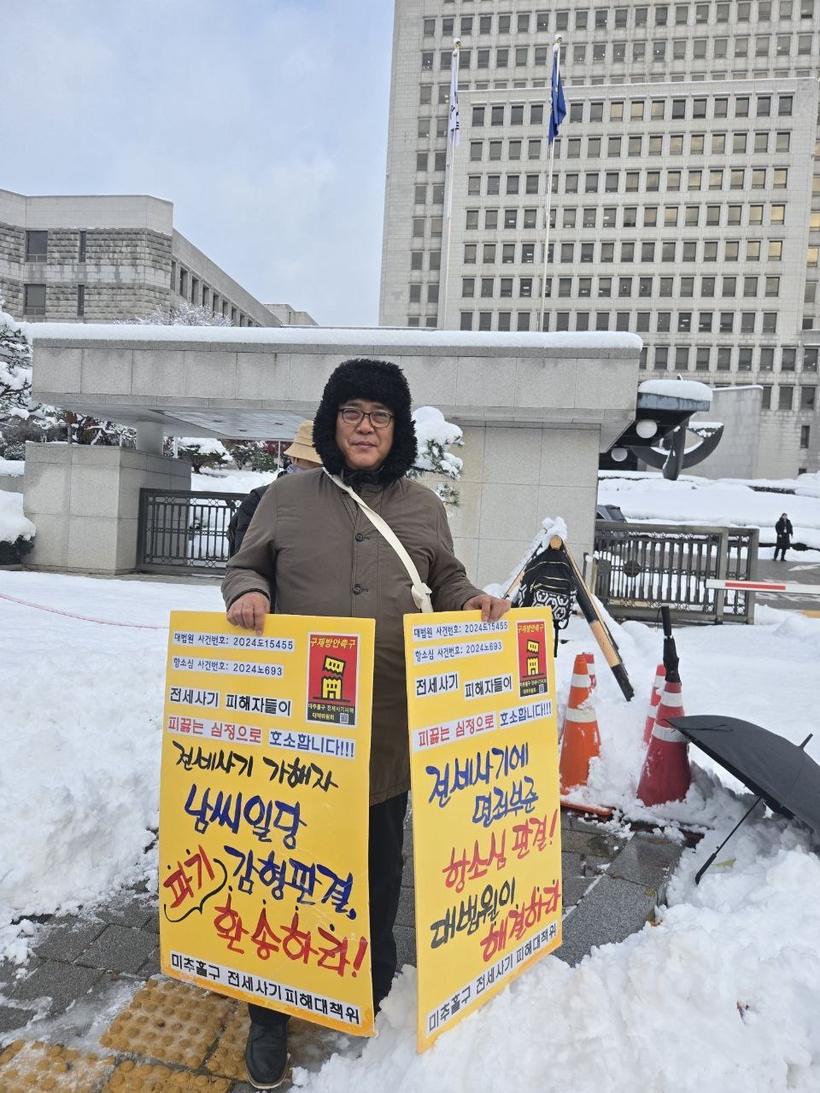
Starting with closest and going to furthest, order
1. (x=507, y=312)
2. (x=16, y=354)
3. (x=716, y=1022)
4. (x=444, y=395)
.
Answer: (x=716, y=1022)
(x=444, y=395)
(x=16, y=354)
(x=507, y=312)

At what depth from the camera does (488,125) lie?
240ft

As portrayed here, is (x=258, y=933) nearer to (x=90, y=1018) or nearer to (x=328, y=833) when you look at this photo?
(x=328, y=833)

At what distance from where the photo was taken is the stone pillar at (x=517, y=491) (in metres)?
11.4

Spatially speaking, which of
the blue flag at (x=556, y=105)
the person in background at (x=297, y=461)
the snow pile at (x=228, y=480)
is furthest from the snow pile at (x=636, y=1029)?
the snow pile at (x=228, y=480)

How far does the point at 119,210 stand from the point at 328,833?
60819 millimetres

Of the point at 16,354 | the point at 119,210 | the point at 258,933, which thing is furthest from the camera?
the point at 119,210

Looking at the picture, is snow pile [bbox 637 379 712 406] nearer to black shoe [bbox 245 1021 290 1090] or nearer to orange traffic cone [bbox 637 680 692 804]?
orange traffic cone [bbox 637 680 692 804]

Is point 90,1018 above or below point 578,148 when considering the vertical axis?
below

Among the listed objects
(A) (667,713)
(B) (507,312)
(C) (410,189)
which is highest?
(C) (410,189)

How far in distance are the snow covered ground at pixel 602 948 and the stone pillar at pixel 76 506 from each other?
6214 mm

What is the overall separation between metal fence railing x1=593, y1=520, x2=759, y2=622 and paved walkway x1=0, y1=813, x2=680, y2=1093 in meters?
8.50

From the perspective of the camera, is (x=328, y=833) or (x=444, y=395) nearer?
(x=328, y=833)

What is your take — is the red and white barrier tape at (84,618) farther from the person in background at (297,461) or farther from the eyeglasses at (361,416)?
the eyeglasses at (361,416)

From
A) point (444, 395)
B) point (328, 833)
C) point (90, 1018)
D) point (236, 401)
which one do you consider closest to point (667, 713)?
point (328, 833)
